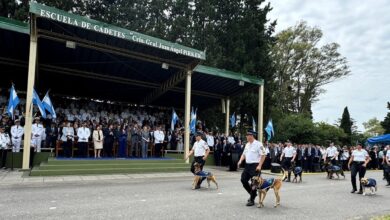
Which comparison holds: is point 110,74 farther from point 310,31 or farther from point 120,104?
point 310,31

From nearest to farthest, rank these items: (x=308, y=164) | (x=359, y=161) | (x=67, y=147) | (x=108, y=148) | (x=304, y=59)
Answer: (x=359, y=161) → (x=67, y=147) → (x=108, y=148) → (x=308, y=164) → (x=304, y=59)

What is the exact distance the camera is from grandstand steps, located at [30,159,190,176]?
1424 centimetres

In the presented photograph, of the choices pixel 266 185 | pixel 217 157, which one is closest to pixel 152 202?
pixel 266 185

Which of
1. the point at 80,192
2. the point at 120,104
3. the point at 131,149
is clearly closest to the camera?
the point at 80,192

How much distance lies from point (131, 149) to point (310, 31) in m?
33.7

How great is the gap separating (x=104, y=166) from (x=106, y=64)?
742 centimetres

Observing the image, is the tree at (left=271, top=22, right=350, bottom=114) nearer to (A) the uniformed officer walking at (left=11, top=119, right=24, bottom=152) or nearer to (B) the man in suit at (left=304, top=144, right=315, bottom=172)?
(B) the man in suit at (left=304, top=144, right=315, bottom=172)

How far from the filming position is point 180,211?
310 inches

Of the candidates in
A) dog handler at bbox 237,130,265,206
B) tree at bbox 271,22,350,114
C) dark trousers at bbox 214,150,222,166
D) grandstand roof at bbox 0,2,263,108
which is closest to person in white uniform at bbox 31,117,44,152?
grandstand roof at bbox 0,2,263,108

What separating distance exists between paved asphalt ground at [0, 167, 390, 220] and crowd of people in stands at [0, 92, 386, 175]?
4396 mm

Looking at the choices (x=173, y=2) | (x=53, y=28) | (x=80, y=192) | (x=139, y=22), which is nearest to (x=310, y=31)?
(x=173, y=2)

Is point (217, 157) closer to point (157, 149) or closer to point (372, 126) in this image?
point (157, 149)

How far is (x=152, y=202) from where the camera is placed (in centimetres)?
890

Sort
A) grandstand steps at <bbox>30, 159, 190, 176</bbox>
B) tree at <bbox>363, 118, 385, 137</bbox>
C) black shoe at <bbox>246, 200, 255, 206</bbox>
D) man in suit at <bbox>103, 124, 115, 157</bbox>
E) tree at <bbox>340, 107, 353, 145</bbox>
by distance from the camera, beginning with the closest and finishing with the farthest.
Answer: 1. black shoe at <bbox>246, 200, 255, 206</bbox>
2. grandstand steps at <bbox>30, 159, 190, 176</bbox>
3. man in suit at <bbox>103, 124, 115, 157</bbox>
4. tree at <bbox>340, 107, 353, 145</bbox>
5. tree at <bbox>363, 118, 385, 137</bbox>
